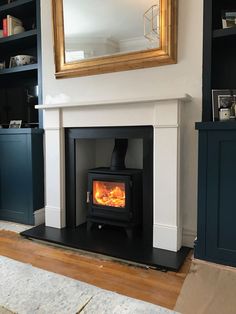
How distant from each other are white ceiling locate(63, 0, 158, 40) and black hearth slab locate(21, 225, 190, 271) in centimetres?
174

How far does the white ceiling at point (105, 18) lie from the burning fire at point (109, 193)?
129 cm

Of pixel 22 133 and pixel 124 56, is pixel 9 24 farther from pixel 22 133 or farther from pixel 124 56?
pixel 124 56

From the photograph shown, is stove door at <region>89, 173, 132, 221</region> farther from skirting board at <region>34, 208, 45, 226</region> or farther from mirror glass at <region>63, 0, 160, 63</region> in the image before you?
mirror glass at <region>63, 0, 160, 63</region>

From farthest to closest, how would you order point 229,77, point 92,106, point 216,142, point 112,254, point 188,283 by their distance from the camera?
point 92,106 → point 229,77 → point 112,254 → point 216,142 → point 188,283

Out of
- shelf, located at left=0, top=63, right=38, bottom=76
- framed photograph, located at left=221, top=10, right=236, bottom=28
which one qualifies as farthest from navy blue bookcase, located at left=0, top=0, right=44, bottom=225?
framed photograph, located at left=221, top=10, right=236, bottom=28

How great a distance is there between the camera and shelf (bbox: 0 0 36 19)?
280 cm

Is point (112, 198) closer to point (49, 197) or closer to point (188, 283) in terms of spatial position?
point (49, 197)

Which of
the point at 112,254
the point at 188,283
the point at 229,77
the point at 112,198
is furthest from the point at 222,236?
the point at 229,77

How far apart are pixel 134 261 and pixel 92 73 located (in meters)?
1.65

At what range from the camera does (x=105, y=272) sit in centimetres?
181

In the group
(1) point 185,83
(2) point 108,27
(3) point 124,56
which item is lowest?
(1) point 185,83

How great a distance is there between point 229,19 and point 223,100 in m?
0.61

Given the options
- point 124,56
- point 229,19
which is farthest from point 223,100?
point 124,56

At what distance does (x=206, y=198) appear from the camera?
1.89 metres
